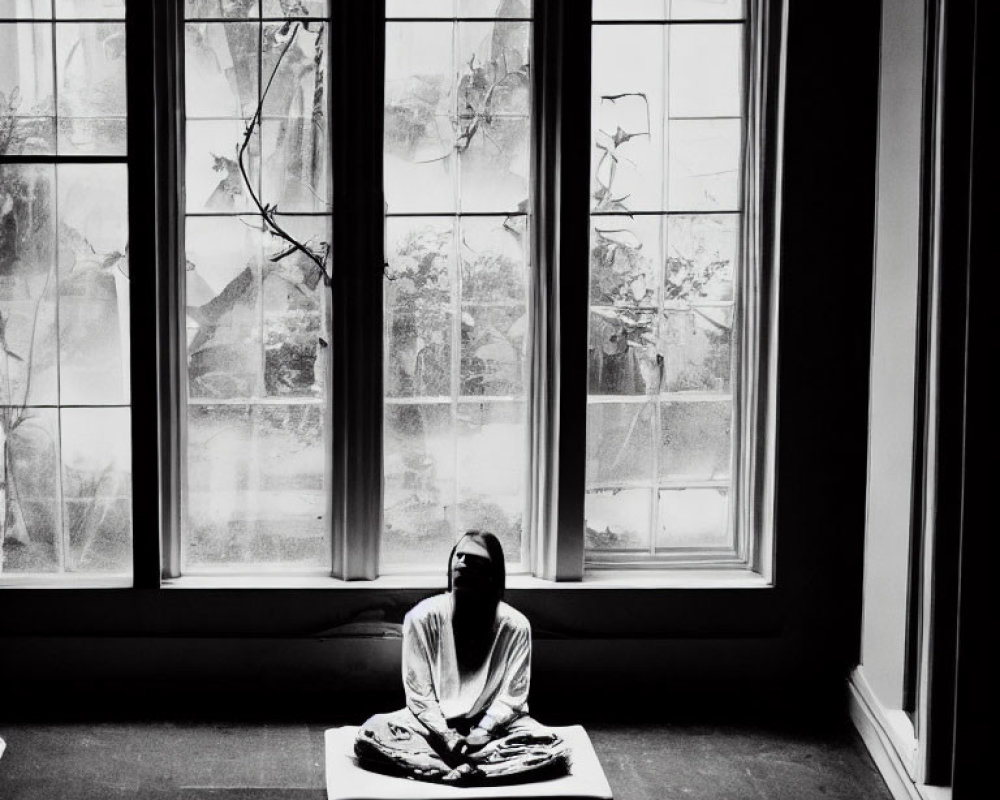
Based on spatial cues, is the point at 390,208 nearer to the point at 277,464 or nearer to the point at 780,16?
the point at 277,464

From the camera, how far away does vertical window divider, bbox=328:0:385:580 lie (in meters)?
4.07

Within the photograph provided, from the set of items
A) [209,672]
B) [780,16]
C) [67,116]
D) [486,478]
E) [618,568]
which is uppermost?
[780,16]

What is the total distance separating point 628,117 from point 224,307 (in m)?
1.60

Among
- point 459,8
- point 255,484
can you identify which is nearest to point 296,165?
point 459,8

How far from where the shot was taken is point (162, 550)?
13.8 ft

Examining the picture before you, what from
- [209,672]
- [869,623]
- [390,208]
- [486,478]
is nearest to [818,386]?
[869,623]

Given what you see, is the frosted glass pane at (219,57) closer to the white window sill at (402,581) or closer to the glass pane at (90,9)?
the glass pane at (90,9)

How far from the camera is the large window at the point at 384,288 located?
4.10 metres

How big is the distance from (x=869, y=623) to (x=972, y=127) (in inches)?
71.2

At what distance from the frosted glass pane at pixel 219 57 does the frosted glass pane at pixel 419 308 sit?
74cm

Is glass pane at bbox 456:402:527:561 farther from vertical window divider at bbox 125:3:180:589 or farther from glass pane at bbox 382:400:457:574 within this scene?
vertical window divider at bbox 125:3:180:589

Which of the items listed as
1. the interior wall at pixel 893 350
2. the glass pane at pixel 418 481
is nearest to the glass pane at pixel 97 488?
the glass pane at pixel 418 481

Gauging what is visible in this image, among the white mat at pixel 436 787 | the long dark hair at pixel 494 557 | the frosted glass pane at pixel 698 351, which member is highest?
the frosted glass pane at pixel 698 351

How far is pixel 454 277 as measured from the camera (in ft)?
13.9
